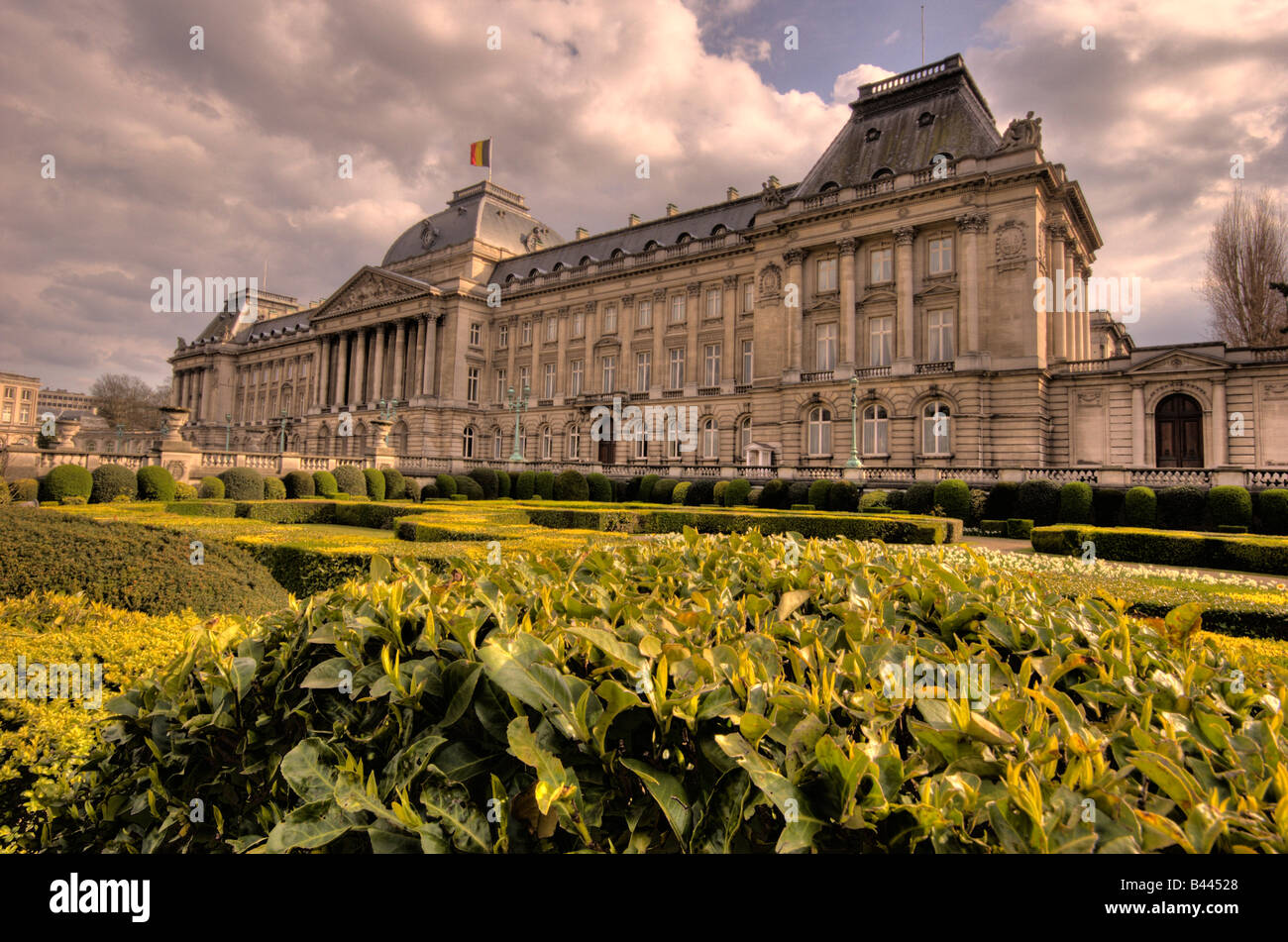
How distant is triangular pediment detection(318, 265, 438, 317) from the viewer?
5886 cm

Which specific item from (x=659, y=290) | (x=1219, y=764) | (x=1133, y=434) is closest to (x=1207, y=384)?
(x=1133, y=434)

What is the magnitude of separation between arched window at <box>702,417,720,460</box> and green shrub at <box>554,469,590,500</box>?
12.1 m

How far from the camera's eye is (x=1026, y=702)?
162cm

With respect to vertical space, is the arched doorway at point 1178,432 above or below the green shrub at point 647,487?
above

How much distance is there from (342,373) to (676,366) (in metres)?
35.6

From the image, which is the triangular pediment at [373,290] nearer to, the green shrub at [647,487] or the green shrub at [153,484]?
the green shrub at [647,487]

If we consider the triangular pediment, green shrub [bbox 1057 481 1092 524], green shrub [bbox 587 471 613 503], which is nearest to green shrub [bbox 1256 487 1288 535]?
green shrub [bbox 1057 481 1092 524]

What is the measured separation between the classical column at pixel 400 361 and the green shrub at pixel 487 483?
2166 cm

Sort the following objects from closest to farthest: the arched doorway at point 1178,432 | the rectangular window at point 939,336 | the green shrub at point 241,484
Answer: the green shrub at point 241,484 < the arched doorway at point 1178,432 < the rectangular window at point 939,336

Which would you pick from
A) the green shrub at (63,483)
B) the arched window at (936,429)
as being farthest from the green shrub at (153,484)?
the arched window at (936,429)

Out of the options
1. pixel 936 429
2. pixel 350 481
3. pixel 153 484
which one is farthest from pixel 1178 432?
pixel 153 484

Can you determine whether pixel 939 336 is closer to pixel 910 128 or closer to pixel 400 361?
pixel 910 128

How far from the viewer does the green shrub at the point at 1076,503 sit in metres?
25.0
